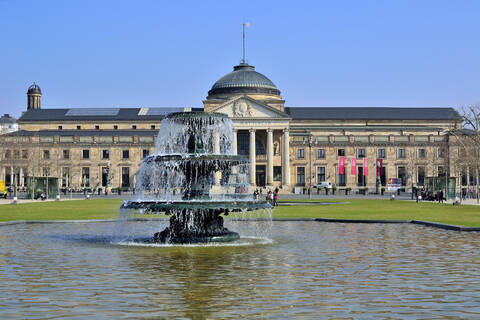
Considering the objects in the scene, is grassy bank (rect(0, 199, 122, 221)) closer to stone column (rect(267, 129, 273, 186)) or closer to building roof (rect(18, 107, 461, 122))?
stone column (rect(267, 129, 273, 186))

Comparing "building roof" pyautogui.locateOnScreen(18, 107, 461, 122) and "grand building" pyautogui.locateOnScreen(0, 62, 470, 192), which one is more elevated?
"building roof" pyautogui.locateOnScreen(18, 107, 461, 122)

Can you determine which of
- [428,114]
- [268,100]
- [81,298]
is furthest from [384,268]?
[428,114]

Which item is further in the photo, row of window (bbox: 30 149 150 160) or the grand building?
row of window (bbox: 30 149 150 160)

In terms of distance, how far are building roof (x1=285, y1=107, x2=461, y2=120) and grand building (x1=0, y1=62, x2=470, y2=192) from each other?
28.6 inches

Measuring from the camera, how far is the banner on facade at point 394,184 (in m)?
105

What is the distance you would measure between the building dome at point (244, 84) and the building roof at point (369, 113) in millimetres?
8054

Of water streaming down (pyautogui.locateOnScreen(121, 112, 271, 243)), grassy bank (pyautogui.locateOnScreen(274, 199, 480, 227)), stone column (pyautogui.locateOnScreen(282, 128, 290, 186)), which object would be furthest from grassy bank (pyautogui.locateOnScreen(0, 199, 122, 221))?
stone column (pyautogui.locateOnScreen(282, 128, 290, 186))

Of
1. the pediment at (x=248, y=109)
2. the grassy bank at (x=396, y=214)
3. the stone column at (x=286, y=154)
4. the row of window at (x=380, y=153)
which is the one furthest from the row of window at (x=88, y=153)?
the grassy bank at (x=396, y=214)

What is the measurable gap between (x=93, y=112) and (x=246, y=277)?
120617mm

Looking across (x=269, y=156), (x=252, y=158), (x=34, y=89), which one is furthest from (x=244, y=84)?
(x=34, y=89)

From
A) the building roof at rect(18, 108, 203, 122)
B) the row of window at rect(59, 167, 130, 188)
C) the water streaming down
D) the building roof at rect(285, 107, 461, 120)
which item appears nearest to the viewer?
the water streaming down

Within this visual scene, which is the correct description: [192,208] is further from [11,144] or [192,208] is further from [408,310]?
[11,144]

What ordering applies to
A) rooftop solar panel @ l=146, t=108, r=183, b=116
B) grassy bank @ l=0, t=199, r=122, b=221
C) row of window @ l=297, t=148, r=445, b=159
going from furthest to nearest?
1. rooftop solar panel @ l=146, t=108, r=183, b=116
2. row of window @ l=297, t=148, r=445, b=159
3. grassy bank @ l=0, t=199, r=122, b=221

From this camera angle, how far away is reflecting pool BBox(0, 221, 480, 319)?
10.5 metres
